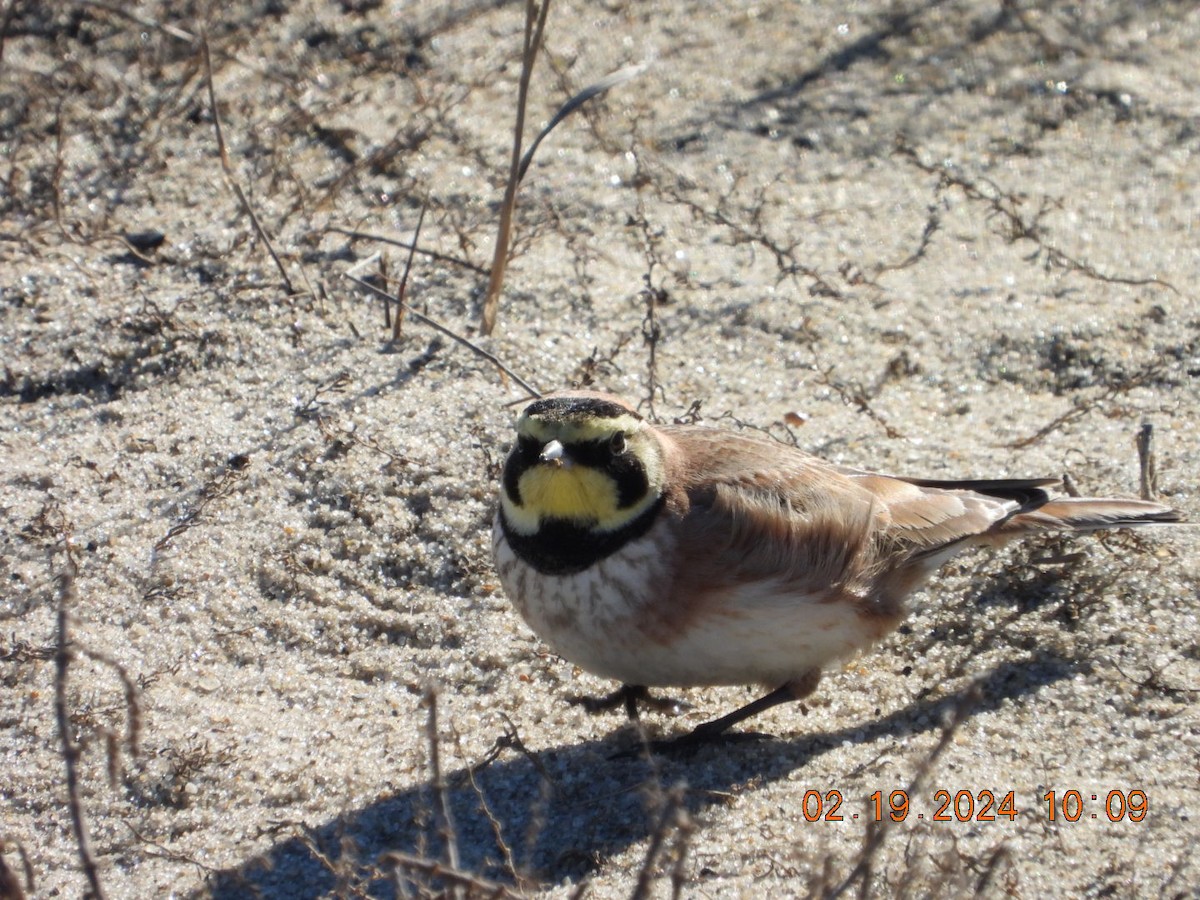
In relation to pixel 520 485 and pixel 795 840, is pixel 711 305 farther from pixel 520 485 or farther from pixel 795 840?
pixel 795 840

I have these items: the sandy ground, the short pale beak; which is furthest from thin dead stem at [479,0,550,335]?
the short pale beak

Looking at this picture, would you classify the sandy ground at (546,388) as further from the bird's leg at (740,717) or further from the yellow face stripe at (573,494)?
the yellow face stripe at (573,494)

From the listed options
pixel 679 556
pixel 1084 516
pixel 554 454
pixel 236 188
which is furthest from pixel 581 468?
pixel 236 188

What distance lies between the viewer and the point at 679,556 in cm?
335

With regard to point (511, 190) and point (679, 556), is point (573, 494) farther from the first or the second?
point (511, 190)

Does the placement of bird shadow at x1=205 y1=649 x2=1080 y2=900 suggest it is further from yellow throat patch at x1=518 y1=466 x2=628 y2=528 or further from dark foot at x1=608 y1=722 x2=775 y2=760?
yellow throat patch at x1=518 y1=466 x2=628 y2=528

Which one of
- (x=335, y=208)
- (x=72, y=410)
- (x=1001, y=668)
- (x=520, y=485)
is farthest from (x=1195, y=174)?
(x=72, y=410)

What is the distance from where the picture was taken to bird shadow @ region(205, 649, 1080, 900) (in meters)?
2.98

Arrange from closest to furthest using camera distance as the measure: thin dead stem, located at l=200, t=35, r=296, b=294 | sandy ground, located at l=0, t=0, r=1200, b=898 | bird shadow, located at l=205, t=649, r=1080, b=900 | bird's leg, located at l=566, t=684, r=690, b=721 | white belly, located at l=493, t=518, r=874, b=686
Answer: bird shadow, located at l=205, t=649, r=1080, b=900
sandy ground, located at l=0, t=0, r=1200, b=898
white belly, located at l=493, t=518, r=874, b=686
bird's leg, located at l=566, t=684, r=690, b=721
thin dead stem, located at l=200, t=35, r=296, b=294

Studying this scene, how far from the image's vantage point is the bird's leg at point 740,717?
354cm

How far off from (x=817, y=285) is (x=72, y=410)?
2769mm

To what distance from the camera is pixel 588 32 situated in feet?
22.3

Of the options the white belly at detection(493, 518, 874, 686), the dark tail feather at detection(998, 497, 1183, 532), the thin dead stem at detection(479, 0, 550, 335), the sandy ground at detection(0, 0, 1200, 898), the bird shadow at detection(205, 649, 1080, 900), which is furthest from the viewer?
the thin dead stem at detection(479, 0, 550, 335)
